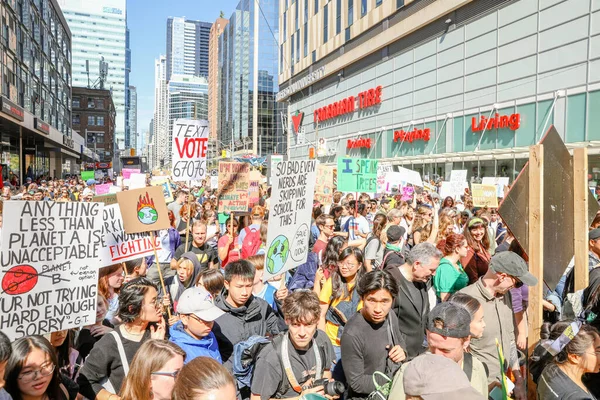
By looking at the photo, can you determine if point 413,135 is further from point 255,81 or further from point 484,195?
point 255,81

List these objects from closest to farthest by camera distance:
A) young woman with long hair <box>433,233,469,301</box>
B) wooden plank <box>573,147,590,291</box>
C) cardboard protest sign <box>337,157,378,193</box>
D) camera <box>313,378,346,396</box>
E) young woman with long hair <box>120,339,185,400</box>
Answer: young woman with long hair <box>120,339,185,400</box> < camera <box>313,378,346,396</box> < wooden plank <box>573,147,590,291</box> < young woman with long hair <box>433,233,469,301</box> < cardboard protest sign <box>337,157,378,193</box>

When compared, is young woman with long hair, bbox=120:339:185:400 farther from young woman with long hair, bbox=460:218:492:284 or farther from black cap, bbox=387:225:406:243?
young woman with long hair, bbox=460:218:492:284

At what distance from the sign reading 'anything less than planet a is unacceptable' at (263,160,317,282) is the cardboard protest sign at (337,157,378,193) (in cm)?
515

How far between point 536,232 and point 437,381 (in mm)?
2591

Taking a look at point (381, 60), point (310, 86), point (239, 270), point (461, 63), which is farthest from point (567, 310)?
point (310, 86)

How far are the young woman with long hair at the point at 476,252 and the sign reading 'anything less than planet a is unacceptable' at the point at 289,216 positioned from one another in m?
2.26

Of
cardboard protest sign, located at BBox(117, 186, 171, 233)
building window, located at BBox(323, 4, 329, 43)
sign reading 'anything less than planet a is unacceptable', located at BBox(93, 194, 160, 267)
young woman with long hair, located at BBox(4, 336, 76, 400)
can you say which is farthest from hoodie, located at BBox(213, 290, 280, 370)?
building window, located at BBox(323, 4, 329, 43)

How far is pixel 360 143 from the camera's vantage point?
4034cm

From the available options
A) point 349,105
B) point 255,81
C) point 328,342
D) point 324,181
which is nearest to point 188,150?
point 324,181

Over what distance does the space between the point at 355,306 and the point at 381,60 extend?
34551mm

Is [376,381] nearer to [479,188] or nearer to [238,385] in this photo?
[238,385]

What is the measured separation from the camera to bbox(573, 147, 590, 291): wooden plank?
4898 millimetres

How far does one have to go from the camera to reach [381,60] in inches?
1463

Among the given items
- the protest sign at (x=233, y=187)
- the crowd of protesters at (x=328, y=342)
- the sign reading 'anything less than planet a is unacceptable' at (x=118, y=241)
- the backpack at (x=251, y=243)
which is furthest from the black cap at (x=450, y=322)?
the protest sign at (x=233, y=187)
